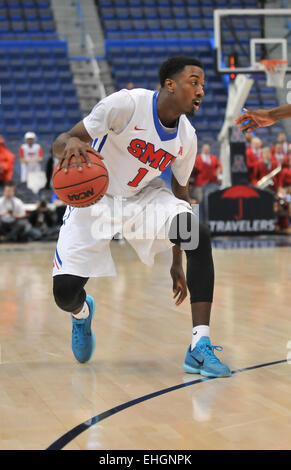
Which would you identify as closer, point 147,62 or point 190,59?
point 190,59

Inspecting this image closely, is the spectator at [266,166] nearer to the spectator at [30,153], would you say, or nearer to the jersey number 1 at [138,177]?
the spectator at [30,153]

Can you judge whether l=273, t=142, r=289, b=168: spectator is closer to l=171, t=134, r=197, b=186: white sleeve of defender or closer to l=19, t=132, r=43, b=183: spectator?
l=19, t=132, r=43, b=183: spectator

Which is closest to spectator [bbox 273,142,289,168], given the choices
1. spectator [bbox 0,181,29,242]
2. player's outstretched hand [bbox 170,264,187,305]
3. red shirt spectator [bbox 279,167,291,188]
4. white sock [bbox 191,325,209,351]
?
red shirt spectator [bbox 279,167,291,188]

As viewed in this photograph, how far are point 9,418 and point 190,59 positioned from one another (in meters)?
1.82

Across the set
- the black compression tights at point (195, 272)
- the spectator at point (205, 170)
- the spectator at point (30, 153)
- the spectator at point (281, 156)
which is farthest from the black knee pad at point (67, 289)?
the spectator at point (281, 156)

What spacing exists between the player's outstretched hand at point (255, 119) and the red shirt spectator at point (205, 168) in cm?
994

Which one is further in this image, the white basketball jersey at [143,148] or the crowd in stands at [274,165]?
the crowd in stands at [274,165]

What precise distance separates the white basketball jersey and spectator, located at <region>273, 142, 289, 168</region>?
1038 cm

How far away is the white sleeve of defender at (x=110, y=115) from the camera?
2955mm

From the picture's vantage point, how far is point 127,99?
10.0ft

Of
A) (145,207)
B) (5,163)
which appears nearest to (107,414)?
(145,207)

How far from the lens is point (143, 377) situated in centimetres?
294
